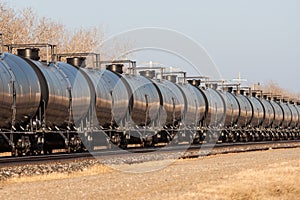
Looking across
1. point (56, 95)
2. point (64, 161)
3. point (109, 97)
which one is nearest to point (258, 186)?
point (64, 161)

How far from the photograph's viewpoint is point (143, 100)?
3394 centimetres

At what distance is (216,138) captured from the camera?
156ft

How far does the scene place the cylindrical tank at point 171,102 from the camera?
37.4 m

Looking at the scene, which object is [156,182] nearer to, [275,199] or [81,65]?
[275,199]

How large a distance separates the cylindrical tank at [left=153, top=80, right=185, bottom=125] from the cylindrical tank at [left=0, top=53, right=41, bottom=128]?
559 inches

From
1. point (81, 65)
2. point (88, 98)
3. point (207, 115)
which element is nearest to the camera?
point (88, 98)

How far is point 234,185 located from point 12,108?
8.49 meters

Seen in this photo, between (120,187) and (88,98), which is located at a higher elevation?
(88,98)

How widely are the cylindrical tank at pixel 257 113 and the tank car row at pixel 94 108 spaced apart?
7.28 m

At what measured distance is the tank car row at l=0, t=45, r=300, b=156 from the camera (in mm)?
22656

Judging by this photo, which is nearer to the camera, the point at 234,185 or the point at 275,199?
the point at 275,199

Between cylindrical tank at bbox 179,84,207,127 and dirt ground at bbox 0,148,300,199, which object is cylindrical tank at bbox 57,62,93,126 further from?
cylindrical tank at bbox 179,84,207,127

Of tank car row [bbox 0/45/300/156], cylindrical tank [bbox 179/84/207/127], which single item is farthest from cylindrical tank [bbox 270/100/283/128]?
cylindrical tank [bbox 179/84/207/127]

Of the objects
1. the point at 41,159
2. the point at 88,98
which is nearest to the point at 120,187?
the point at 41,159
